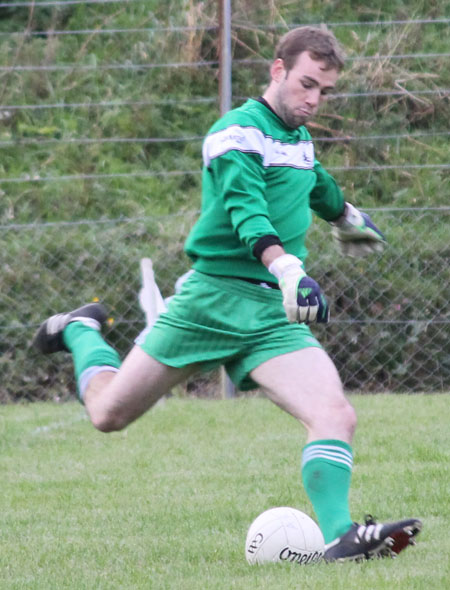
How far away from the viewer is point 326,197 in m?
4.77

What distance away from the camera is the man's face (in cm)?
416

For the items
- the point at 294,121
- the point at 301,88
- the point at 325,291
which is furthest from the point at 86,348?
the point at 325,291

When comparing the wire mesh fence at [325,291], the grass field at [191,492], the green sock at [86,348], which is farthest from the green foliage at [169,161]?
the green sock at [86,348]

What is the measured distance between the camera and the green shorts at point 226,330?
409 centimetres

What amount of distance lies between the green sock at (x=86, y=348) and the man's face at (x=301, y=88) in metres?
1.19

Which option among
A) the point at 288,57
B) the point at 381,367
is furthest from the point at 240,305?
the point at 381,367

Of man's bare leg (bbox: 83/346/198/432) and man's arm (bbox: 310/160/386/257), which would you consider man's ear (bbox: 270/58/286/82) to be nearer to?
man's arm (bbox: 310/160/386/257)

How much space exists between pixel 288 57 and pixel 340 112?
710 cm

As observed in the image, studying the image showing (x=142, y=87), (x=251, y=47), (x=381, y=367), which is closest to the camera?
(x=381, y=367)

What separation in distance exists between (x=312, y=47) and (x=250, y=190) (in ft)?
1.92

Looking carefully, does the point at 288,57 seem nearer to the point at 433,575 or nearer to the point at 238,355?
the point at 238,355

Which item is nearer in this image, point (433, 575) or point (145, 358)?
point (433, 575)

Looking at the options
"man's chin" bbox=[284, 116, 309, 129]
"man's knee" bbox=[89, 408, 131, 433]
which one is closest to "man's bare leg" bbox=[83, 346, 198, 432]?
"man's knee" bbox=[89, 408, 131, 433]

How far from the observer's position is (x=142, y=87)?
1209 centimetres
